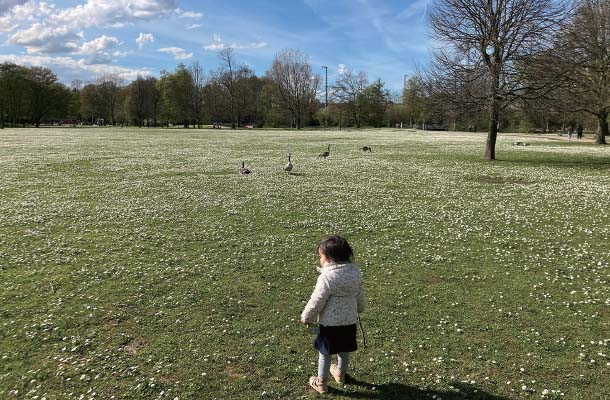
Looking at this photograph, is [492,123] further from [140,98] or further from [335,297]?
[140,98]

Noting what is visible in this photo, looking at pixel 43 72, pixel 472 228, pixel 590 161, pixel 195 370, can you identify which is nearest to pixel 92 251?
pixel 195 370

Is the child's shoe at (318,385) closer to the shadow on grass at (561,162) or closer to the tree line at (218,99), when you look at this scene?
the shadow on grass at (561,162)

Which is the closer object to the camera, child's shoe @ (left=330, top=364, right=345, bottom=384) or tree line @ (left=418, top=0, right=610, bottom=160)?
child's shoe @ (left=330, top=364, right=345, bottom=384)

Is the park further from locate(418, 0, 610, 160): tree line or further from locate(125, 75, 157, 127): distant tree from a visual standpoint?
locate(125, 75, 157, 127): distant tree

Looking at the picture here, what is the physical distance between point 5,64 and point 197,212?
127m

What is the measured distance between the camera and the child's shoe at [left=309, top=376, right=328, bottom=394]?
5398 mm

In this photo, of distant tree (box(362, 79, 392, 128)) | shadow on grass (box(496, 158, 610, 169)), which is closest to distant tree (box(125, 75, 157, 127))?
distant tree (box(362, 79, 392, 128))

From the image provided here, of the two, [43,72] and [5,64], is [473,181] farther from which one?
[43,72]

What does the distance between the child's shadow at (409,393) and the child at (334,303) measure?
1.52 ft

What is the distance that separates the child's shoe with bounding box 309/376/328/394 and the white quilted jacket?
2.59ft

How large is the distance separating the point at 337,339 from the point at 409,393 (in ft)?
3.78

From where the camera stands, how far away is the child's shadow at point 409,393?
5.31 m

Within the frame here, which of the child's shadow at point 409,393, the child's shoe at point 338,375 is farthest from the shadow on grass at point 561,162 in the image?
the child's shoe at point 338,375

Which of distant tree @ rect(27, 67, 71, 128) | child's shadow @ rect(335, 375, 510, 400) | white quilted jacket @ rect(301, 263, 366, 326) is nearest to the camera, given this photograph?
white quilted jacket @ rect(301, 263, 366, 326)
